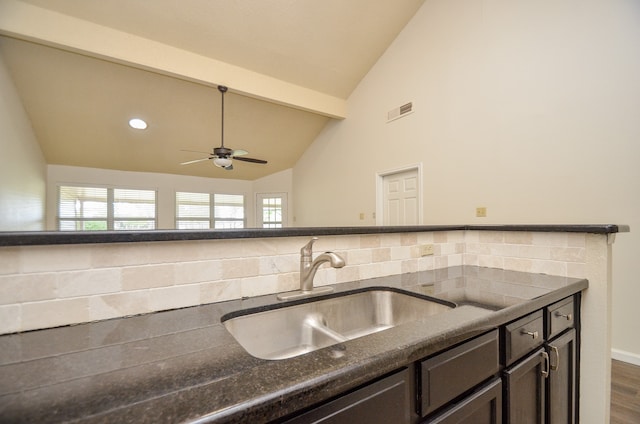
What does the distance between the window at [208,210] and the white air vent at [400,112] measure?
4.72 metres

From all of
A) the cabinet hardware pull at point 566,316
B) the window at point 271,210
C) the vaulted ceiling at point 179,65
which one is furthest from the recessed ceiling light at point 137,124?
the cabinet hardware pull at point 566,316

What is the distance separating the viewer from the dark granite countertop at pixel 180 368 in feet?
1.27

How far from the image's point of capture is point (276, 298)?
954 millimetres

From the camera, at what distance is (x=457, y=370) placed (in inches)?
27.8

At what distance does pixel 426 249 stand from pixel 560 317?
59cm

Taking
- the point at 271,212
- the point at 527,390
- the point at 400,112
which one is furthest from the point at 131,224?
the point at 527,390

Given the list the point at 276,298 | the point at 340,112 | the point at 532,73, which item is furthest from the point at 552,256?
the point at 340,112

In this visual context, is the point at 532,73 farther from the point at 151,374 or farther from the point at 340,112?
the point at 151,374

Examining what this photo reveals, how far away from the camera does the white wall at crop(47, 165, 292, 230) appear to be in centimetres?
536

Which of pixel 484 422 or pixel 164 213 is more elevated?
pixel 164 213

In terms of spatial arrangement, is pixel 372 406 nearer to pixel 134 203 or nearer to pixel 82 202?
pixel 134 203

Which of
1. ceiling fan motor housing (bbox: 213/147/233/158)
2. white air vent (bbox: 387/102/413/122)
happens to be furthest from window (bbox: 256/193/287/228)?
white air vent (bbox: 387/102/413/122)

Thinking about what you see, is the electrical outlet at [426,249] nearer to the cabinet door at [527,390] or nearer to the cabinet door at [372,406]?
the cabinet door at [527,390]

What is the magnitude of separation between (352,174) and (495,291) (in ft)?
13.0
